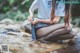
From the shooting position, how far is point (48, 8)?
5.42 meters

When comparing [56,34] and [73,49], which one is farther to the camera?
[56,34]

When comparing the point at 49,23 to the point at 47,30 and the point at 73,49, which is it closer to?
the point at 47,30


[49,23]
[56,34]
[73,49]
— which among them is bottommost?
[73,49]

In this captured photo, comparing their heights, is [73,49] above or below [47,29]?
below

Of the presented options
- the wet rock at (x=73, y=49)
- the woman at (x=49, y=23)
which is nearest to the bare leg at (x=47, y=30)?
the woman at (x=49, y=23)

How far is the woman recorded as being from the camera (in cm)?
527

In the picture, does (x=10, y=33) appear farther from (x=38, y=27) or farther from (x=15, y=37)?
(x=38, y=27)

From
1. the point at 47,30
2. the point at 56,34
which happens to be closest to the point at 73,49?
the point at 56,34

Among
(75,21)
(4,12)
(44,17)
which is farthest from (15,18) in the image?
(44,17)

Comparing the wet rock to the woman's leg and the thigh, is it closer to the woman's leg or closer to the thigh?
the woman's leg

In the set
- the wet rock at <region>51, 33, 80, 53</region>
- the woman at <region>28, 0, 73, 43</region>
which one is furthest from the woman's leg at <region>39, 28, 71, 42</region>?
the wet rock at <region>51, 33, 80, 53</region>

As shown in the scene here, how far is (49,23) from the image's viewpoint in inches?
217

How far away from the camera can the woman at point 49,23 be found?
17.3 feet

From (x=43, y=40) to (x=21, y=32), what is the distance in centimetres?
139
